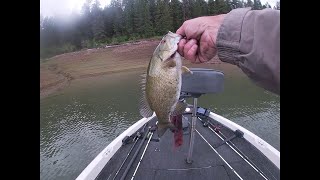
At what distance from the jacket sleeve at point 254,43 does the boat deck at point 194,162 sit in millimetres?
1666

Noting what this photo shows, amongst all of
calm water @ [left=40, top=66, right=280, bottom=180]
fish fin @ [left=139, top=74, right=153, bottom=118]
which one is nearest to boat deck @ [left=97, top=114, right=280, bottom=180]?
fish fin @ [left=139, top=74, right=153, bottom=118]

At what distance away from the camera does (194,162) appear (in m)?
2.88

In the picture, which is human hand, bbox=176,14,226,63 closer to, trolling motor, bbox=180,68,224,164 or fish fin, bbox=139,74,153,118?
fish fin, bbox=139,74,153,118

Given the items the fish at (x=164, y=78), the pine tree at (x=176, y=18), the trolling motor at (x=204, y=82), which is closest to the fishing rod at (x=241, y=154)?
the trolling motor at (x=204, y=82)

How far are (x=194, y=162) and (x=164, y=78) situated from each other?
176cm

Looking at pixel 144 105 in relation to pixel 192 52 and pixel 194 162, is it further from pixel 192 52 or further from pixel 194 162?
pixel 194 162

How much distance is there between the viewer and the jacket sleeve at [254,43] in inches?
→ 38.2

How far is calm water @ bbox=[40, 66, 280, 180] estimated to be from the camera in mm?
6398

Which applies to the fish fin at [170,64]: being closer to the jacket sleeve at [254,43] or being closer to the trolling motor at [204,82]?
the jacket sleeve at [254,43]

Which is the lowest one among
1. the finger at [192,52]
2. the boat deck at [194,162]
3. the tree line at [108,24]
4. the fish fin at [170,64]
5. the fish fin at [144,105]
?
the boat deck at [194,162]

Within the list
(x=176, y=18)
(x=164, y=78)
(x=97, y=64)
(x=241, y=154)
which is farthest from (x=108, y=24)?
(x=97, y=64)
